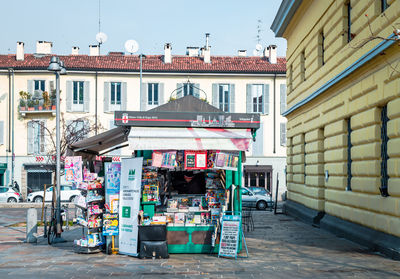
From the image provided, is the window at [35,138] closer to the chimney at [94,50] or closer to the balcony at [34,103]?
the balcony at [34,103]

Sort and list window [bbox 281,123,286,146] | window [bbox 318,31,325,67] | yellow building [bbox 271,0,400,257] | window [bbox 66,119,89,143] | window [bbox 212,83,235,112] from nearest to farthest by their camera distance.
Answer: yellow building [bbox 271,0,400,257] < window [bbox 318,31,325,67] < window [bbox 66,119,89,143] < window [bbox 212,83,235,112] < window [bbox 281,123,286,146]

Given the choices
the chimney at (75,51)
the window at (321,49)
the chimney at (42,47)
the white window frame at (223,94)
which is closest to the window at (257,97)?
the white window frame at (223,94)

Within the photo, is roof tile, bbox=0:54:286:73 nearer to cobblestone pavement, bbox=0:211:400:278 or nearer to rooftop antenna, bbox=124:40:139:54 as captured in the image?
rooftop antenna, bbox=124:40:139:54

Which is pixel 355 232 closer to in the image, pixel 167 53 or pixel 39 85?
pixel 167 53

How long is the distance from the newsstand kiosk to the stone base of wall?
328cm

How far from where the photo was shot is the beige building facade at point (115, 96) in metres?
41.4

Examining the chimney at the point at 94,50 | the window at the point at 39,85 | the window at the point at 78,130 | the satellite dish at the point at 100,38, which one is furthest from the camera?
the satellite dish at the point at 100,38

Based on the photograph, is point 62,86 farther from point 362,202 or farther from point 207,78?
point 362,202

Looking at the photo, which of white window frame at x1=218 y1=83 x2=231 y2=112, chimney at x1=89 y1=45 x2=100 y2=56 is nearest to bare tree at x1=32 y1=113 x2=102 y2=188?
chimney at x1=89 y1=45 x2=100 y2=56

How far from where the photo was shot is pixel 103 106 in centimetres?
4169

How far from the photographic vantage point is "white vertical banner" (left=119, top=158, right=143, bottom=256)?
12.4 metres

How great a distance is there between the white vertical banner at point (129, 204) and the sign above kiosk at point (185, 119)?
0.92m

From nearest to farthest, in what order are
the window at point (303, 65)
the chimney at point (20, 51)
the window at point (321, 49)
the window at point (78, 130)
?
the window at point (321, 49) → the window at point (303, 65) → the window at point (78, 130) → the chimney at point (20, 51)

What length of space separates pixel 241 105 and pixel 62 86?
1368 cm
